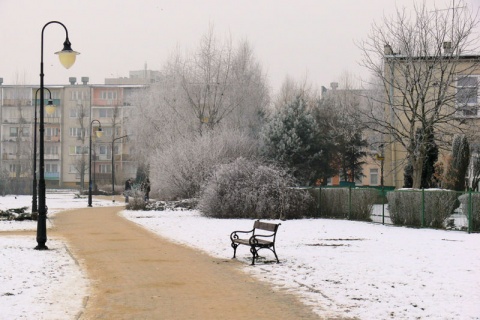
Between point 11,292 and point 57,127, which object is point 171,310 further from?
point 57,127

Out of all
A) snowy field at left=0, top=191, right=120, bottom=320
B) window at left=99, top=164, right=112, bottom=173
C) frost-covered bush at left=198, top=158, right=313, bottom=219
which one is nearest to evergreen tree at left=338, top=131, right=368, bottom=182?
frost-covered bush at left=198, top=158, right=313, bottom=219

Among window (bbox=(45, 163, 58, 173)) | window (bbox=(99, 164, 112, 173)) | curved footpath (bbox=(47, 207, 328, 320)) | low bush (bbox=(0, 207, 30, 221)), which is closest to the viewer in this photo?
curved footpath (bbox=(47, 207, 328, 320))

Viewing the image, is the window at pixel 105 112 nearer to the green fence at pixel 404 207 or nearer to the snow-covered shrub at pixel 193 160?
the snow-covered shrub at pixel 193 160

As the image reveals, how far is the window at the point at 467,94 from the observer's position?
37.5 metres

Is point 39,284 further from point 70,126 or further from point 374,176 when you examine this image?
point 70,126

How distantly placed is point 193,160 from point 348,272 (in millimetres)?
29866

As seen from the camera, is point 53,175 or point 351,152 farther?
point 53,175

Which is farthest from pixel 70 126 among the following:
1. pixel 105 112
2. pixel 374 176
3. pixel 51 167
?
pixel 374 176

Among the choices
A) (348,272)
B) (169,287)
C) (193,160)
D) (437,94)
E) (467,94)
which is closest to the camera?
(169,287)

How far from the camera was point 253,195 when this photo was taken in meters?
31.2

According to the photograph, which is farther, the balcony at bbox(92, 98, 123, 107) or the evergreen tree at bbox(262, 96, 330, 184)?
the balcony at bbox(92, 98, 123, 107)

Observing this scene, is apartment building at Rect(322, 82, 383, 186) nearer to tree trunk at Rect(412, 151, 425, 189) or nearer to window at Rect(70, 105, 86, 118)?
tree trunk at Rect(412, 151, 425, 189)

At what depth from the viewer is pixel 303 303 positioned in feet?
34.6

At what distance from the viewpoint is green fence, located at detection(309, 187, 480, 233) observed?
23.2 meters
